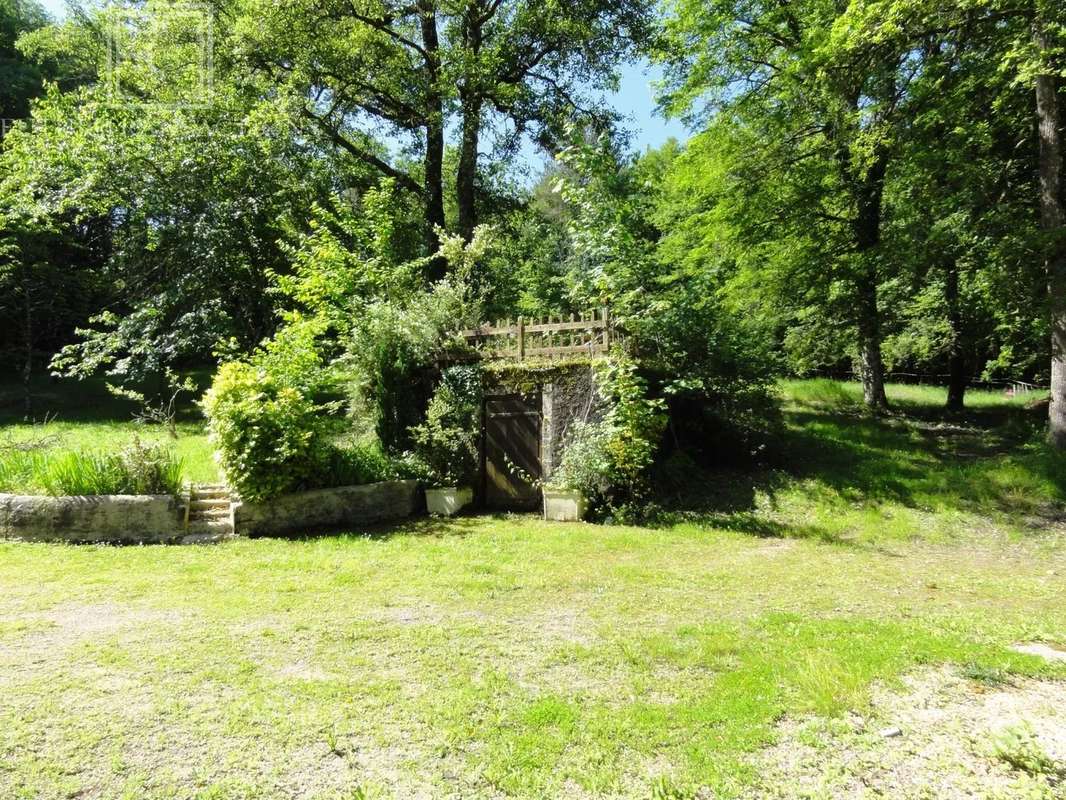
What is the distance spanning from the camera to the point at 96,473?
7.30 meters

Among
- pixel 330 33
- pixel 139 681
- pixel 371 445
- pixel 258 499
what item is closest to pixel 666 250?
pixel 371 445

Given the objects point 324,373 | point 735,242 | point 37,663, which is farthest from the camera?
point 735,242

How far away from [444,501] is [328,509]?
1742 millimetres

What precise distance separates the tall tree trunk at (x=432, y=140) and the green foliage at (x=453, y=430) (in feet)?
23.3

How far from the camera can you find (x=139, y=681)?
11.2ft

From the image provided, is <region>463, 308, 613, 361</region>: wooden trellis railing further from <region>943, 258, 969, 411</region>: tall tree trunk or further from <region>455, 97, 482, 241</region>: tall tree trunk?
<region>943, 258, 969, 411</region>: tall tree trunk

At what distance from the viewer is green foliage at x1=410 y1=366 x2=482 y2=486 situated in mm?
9359

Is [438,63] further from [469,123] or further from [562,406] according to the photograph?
[562,406]

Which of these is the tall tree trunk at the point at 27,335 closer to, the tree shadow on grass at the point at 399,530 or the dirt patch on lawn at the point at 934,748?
the tree shadow on grass at the point at 399,530

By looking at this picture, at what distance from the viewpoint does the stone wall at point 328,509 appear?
7.70 m

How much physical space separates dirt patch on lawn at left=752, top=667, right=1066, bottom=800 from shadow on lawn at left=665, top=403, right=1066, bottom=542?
4.60m

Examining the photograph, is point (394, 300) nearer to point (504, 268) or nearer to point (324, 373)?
point (324, 373)

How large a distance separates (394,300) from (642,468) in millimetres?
5576

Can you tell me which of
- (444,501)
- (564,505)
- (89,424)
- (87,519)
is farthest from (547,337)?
(89,424)
